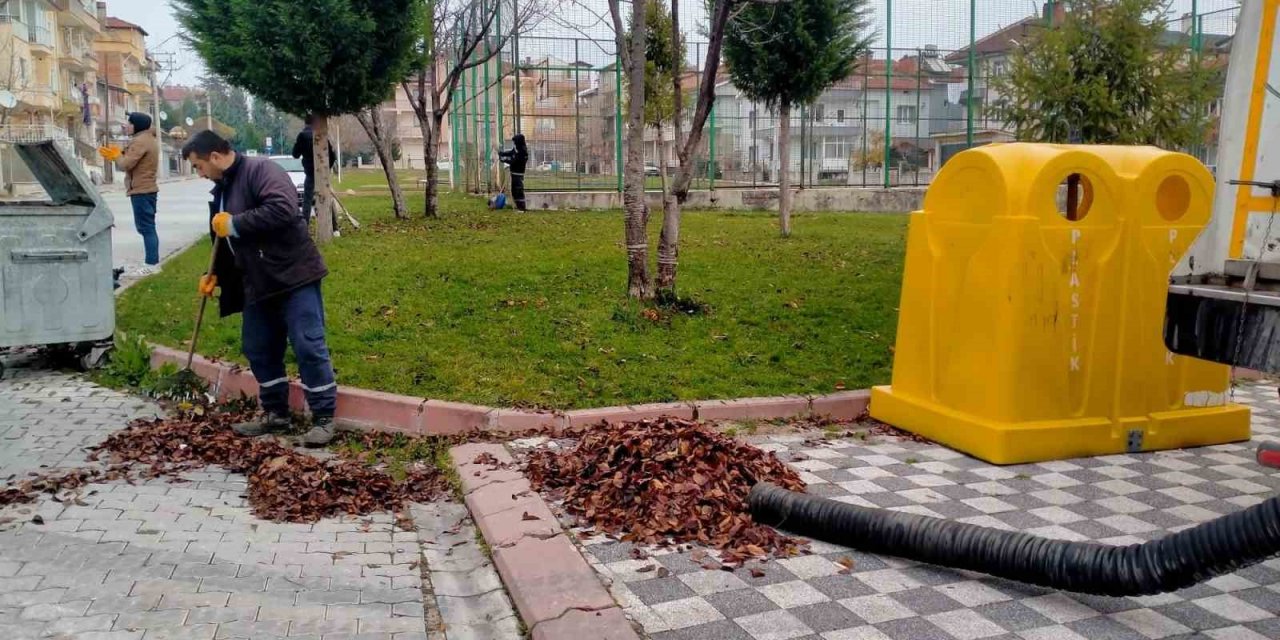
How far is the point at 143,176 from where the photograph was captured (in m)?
12.7

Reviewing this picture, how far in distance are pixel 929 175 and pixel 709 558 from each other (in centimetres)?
2057

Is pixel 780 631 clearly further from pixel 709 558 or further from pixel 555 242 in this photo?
pixel 555 242

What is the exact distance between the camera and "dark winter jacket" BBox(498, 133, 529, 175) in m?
21.0

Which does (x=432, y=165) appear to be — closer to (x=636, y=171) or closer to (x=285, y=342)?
(x=636, y=171)

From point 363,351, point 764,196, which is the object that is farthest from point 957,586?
point 764,196

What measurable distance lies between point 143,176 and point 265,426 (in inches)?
302

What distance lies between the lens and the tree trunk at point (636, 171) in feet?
28.4

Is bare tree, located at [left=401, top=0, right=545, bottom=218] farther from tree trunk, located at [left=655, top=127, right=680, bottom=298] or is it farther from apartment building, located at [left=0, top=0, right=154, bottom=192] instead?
apartment building, located at [left=0, top=0, right=154, bottom=192]

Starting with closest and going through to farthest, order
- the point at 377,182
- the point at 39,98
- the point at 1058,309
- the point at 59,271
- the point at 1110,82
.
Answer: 1. the point at 1058,309
2. the point at 59,271
3. the point at 1110,82
4. the point at 377,182
5. the point at 39,98

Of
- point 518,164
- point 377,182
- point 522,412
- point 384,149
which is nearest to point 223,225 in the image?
point 522,412

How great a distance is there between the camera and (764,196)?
23.0 meters

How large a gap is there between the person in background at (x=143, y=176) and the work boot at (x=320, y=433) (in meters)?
7.40

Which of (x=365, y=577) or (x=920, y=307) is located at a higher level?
(x=920, y=307)

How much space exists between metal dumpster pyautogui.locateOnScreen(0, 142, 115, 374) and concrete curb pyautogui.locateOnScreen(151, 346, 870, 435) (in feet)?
6.91
